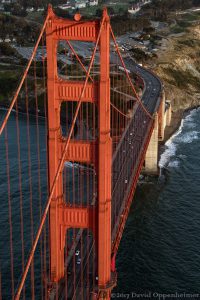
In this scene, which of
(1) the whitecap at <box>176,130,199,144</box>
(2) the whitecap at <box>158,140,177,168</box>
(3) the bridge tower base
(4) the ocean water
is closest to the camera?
(4) the ocean water

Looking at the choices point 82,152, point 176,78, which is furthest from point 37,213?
point 176,78

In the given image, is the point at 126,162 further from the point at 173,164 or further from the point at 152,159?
the point at 173,164

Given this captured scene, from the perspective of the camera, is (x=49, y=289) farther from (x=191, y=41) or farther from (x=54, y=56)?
(x=191, y=41)

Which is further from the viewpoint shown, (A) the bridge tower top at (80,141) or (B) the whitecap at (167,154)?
(B) the whitecap at (167,154)

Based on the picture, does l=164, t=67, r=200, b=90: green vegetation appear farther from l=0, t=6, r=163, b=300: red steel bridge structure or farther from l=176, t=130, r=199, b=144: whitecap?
l=0, t=6, r=163, b=300: red steel bridge structure

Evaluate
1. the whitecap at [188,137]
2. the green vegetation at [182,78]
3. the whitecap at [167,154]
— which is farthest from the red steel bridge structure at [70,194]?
the green vegetation at [182,78]

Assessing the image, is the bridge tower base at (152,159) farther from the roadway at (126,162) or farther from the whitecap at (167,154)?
the roadway at (126,162)

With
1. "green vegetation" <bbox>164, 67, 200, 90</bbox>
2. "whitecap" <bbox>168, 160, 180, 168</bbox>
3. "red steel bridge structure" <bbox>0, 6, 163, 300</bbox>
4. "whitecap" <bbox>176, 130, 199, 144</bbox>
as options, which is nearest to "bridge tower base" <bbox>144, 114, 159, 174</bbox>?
"whitecap" <bbox>168, 160, 180, 168</bbox>

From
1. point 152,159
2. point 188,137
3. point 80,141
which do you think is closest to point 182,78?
point 188,137

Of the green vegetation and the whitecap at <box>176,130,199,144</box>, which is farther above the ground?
the green vegetation
